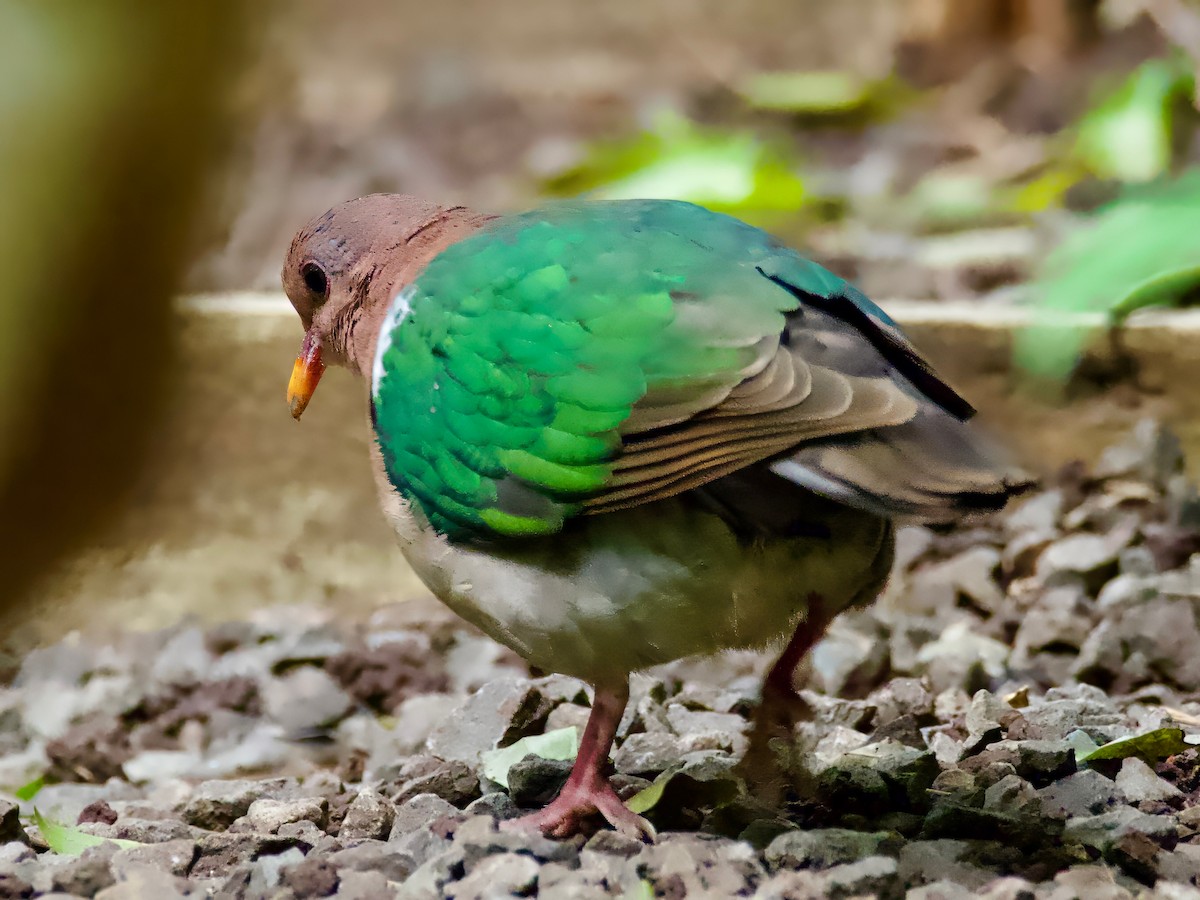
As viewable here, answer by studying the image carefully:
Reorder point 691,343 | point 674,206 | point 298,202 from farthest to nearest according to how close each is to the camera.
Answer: point 298,202 → point 674,206 → point 691,343

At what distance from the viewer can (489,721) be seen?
311 centimetres

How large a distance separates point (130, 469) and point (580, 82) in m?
4.64

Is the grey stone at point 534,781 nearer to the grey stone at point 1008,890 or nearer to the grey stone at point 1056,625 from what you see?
the grey stone at point 1008,890

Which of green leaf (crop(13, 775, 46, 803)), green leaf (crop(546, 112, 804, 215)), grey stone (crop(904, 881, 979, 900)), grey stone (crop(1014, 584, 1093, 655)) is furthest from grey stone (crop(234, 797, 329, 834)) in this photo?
green leaf (crop(546, 112, 804, 215))

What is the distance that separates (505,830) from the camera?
2.45m

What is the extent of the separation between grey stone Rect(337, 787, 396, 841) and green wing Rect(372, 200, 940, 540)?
61cm

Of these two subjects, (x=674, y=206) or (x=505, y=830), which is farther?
(x=674, y=206)

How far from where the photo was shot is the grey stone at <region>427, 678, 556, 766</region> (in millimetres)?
3051

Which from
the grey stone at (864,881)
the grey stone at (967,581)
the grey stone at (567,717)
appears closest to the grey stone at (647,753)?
the grey stone at (567,717)

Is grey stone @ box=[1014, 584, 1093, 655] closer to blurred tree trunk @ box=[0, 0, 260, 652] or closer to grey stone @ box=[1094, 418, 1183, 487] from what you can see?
grey stone @ box=[1094, 418, 1183, 487]

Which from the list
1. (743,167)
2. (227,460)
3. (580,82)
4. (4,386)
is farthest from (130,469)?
(580,82)

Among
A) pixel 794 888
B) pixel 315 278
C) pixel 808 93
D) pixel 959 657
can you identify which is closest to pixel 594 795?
pixel 794 888

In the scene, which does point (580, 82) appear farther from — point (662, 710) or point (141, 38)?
point (662, 710)

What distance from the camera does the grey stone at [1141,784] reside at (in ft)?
8.41
